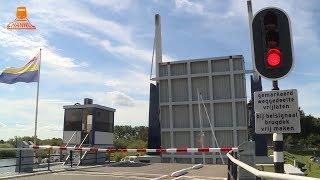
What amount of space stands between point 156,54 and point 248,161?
17.2 metres

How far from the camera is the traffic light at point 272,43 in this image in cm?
622

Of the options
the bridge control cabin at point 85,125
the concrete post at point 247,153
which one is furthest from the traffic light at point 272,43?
the bridge control cabin at point 85,125

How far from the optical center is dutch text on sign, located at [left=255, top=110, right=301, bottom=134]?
19.3ft

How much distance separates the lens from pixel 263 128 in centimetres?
600

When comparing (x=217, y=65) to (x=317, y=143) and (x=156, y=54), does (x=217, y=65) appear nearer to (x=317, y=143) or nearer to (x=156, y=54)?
(x=156, y=54)

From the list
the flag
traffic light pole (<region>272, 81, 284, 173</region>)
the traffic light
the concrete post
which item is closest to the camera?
traffic light pole (<region>272, 81, 284, 173</region>)

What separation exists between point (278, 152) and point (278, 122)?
0.45 metres

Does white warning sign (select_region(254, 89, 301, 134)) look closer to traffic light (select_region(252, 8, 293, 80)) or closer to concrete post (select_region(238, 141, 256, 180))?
traffic light (select_region(252, 8, 293, 80))

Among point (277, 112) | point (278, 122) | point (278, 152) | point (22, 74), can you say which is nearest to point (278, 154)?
point (278, 152)

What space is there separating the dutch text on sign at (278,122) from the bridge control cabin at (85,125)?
18513 millimetres

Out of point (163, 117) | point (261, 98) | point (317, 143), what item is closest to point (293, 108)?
point (261, 98)

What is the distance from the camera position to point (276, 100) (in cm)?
596

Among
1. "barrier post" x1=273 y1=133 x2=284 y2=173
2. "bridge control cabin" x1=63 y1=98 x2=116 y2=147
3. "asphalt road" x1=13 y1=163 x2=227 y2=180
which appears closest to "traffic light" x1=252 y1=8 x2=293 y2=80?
"barrier post" x1=273 y1=133 x2=284 y2=173

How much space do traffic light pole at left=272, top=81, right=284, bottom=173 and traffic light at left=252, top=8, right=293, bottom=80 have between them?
0.23 meters
